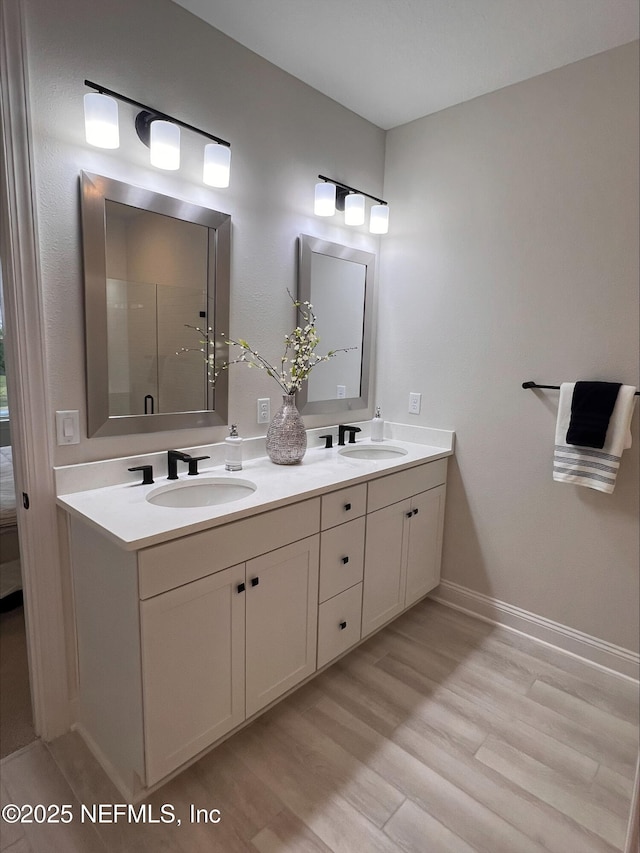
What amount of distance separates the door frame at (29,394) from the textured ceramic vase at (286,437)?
85 centimetres

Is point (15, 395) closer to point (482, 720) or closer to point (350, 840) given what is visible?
point (350, 840)

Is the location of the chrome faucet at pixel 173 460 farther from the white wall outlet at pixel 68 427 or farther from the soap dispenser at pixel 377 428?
the soap dispenser at pixel 377 428

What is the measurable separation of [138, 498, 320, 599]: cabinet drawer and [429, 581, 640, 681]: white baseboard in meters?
1.20

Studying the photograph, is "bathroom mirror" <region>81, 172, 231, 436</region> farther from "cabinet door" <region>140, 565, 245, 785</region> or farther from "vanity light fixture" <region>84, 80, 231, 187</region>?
"cabinet door" <region>140, 565, 245, 785</region>

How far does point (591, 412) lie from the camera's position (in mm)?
1928

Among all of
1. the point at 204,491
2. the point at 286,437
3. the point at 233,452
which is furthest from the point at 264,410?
the point at 204,491

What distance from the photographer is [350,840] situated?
4.43 ft

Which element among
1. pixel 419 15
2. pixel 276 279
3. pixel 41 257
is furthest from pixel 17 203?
pixel 419 15

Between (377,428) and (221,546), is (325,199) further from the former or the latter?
(221,546)

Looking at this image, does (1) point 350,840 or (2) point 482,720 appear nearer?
(1) point 350,840

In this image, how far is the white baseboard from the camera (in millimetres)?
2047

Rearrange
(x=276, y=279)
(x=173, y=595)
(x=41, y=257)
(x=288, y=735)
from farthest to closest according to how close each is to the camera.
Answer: (x=276, y=279) < (x=288, y=735) < (x=41, y=257) < (x=173, y=595)

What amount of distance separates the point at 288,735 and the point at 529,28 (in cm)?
276

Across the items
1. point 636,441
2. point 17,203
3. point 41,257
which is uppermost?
point 17,203
